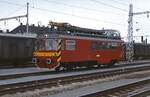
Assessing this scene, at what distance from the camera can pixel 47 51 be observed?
27.5 metres

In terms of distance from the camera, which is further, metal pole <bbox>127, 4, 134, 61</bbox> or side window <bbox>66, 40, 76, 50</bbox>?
metal pole <bbox>127, 4, 134, 61</bbox>

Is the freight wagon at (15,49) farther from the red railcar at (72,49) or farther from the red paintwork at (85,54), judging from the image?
the red paintwork at (85,54)

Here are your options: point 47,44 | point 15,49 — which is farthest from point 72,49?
point 15,49

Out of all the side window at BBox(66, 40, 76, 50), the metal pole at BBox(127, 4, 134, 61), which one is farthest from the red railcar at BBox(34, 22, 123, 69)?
the metal pole at BBox(127, 4, 134, 61)

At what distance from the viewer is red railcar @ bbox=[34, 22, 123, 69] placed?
1068 inches

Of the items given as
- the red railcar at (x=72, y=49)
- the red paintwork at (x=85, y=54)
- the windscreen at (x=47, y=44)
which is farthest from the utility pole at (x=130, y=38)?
the windscreen at (x=47, y=44)

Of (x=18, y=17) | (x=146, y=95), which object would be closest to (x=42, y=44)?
(x=146, y=95)

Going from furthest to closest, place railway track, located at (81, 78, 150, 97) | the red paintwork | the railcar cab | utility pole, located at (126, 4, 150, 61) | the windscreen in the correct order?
utility pole, located at (126, 4, 150, 61) < the red paintwork < the windscreen < the railcar cab < railway track, located at (81, 78, 150, 97)

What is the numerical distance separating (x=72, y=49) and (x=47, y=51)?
189cm

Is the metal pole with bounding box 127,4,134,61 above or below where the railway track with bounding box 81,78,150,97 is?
above

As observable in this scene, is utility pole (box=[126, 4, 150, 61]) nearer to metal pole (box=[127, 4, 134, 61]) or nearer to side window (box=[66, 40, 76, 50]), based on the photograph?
metal pole (box=[127, 4, 134, 61])

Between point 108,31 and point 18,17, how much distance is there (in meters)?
26.4

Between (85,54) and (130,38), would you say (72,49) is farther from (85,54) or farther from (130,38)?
(130,38)

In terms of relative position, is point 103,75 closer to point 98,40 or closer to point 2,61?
point 98,40
